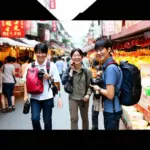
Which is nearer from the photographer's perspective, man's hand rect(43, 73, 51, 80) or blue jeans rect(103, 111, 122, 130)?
blue jeans rect(103, 111, 122, 130)

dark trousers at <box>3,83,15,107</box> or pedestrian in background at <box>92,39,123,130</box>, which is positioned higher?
pedestrian in background at <box>92,39,123,130</box>

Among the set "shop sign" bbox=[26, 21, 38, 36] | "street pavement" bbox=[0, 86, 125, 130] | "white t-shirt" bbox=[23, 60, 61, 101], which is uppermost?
"shop sign" bbox=[26, 21, 38, 36]

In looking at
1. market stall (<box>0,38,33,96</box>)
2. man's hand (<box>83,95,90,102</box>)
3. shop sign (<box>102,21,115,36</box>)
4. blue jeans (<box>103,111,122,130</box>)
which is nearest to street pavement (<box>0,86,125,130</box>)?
man's hand (<box>83,95,90,102</box>)

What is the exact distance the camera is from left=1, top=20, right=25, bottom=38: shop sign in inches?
548

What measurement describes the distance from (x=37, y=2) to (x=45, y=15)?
0.29 m

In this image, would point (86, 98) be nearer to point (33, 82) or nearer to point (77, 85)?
point (77, 85)

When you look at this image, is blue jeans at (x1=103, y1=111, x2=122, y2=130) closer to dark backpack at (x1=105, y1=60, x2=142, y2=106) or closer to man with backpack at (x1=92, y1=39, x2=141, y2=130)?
man with backpack at (x1=92, y1=39, x2=141, y2=130)

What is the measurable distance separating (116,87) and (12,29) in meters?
11.4

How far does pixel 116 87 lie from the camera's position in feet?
11.9

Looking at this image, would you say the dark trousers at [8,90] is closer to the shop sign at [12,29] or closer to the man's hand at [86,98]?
the man's hand at [86,98]

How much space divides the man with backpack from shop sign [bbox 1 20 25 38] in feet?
35.8

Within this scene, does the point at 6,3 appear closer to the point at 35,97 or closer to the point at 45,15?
the point at 45,15

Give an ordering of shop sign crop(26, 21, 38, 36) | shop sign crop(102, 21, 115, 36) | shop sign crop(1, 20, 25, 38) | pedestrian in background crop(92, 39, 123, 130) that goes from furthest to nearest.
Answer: shop sign crop(26, 21, 38, 36) → shop sign crop(102, 21, 115, 36) → shop sign crop(1, 20, 25, 38) → pedestrian in background crop(92, 39, 123, 130)

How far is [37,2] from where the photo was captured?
4.93 meters
